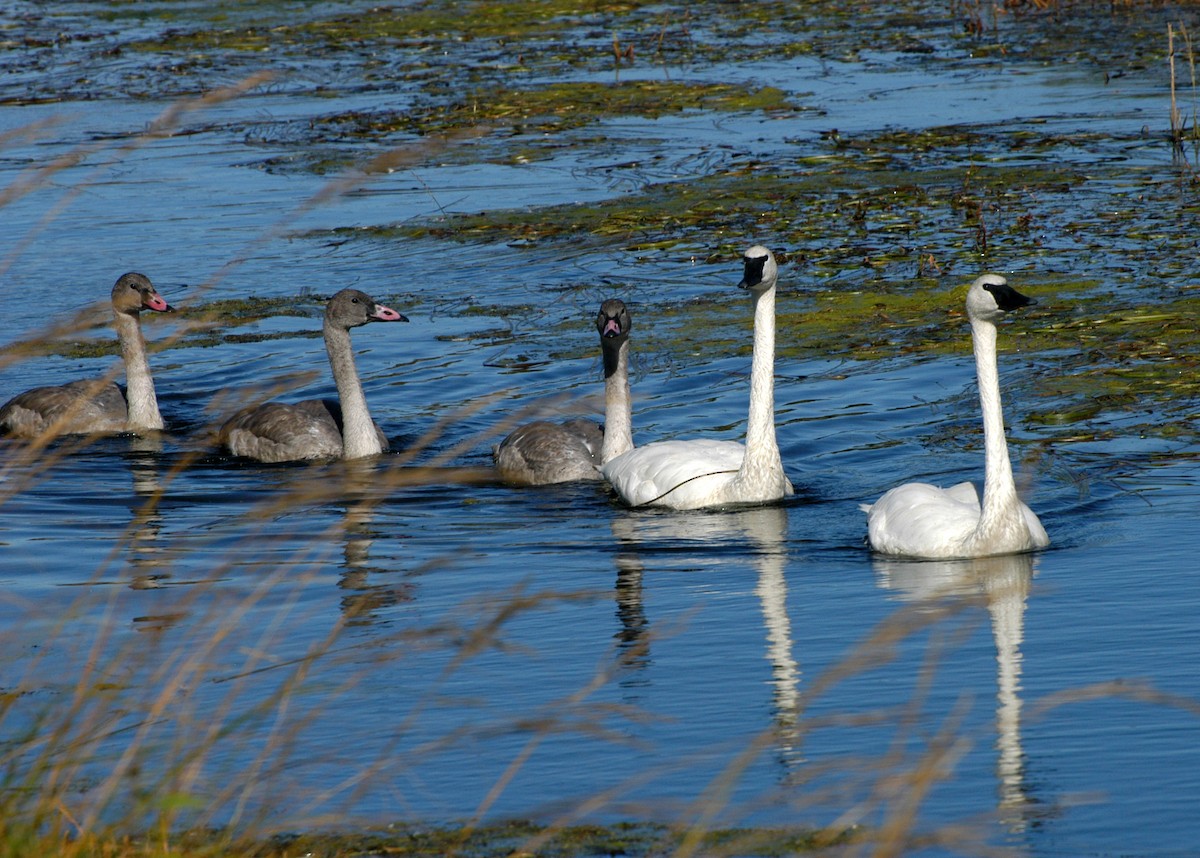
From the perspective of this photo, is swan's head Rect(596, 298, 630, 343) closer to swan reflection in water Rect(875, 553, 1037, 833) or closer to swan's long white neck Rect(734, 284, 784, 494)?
swan's long white neck Rect(734, 284, 784, 494)

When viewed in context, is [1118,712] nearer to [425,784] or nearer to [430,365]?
[425,784]

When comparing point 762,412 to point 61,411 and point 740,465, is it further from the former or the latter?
point 61,411

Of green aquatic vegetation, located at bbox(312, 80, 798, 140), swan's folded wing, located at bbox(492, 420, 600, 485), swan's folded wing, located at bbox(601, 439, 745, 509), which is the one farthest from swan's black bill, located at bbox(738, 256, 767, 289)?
green aquatic vegetation, located at bbox(312, 80, 798, 140)

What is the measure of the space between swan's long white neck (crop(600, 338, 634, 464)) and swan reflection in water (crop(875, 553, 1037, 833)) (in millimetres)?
2642

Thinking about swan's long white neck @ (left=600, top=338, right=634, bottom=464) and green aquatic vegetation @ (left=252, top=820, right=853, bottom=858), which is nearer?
green aquatic vegetation @ (left=252, top=820, right=853, bottom=858)

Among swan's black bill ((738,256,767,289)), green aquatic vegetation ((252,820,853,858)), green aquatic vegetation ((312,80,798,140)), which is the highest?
green aquatic vegetation ((312,80,798,140))

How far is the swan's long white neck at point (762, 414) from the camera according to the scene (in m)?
9.69

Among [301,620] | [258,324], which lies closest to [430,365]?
[258,324]

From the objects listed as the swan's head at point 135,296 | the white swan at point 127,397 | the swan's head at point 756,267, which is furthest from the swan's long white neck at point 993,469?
the swan's head at point 135,296

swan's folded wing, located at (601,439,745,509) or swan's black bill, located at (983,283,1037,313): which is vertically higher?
swan's black bill, located at (983,283,1037,313)

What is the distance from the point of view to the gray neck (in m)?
9.69

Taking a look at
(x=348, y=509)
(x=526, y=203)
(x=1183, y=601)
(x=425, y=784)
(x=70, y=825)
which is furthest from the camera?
(x=526, y=203)

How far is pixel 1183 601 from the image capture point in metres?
7.29

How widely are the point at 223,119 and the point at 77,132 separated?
2.46 metres
